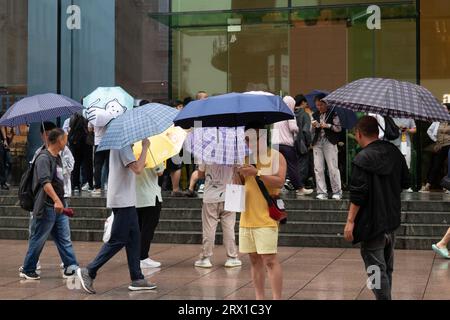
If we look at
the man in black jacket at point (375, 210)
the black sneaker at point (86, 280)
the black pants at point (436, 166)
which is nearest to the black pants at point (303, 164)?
the black pants at point (436, 166)

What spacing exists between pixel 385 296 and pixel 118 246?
2.88 metres

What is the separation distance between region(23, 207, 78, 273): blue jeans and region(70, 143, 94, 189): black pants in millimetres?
7037

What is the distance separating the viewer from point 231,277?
9188mm

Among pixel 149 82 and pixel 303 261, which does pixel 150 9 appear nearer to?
pixel 149 82

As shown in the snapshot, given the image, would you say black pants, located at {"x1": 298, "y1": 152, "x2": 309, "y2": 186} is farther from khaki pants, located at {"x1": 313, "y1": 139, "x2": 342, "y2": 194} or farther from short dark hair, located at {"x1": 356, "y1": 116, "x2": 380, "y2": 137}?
short dark hair, located at {"x1": 356, "y1": 116, "x2": 380, "y2": 137}

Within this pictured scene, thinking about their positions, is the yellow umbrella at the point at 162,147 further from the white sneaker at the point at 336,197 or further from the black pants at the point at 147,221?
the white sneaker at the point at 336,197

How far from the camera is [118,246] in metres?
8.05

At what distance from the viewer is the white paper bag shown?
6.86 m

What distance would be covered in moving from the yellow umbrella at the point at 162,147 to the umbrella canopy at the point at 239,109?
81cm

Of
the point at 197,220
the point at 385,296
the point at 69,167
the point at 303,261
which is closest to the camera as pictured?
the point at 385,296

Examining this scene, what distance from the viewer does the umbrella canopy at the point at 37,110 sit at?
9125 millimetres

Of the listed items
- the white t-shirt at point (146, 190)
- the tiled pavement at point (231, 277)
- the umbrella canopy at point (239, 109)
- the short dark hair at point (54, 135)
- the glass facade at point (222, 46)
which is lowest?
the tiled pavement at point (231, 277)

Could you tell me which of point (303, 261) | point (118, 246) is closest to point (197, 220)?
point (303, 261)

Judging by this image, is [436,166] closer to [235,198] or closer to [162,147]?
[162,147]
